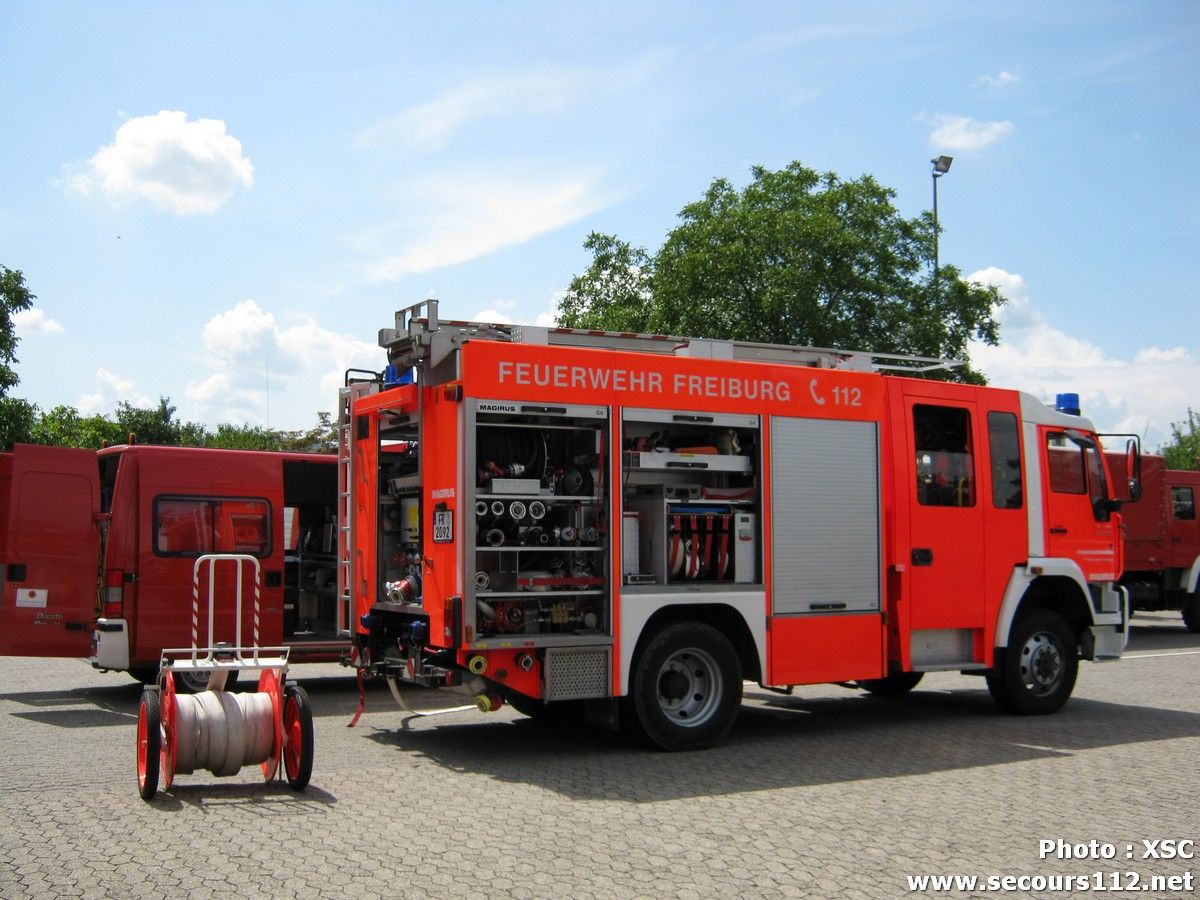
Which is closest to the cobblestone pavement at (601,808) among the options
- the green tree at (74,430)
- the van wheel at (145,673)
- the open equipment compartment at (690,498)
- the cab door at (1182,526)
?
the van wheel at (145,673)

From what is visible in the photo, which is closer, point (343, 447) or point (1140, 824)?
point (1140, 824)

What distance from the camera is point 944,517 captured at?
1061 cm

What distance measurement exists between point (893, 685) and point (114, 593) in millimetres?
8280

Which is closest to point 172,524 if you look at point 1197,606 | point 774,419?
point 774,419

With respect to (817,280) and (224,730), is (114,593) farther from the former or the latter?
(817,280)

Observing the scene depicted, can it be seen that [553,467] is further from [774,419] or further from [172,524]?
[172,524]

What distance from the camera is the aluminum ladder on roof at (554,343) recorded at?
8.80 meters

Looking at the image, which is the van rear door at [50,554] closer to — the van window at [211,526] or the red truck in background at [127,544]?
the red truck in background at [127,544]

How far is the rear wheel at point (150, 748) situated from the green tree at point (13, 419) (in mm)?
24669

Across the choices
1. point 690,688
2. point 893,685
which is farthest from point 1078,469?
point 690,688

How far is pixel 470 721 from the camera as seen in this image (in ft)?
36.0

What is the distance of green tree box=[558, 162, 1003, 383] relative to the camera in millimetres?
26188

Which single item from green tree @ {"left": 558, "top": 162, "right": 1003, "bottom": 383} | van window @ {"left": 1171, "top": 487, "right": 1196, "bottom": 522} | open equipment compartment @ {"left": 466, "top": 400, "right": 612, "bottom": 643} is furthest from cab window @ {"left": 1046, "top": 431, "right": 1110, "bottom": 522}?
green tree @ {"left": 558, "top": 162, "right": 1003, "bottom": 383}

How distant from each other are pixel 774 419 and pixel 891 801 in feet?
11.1
